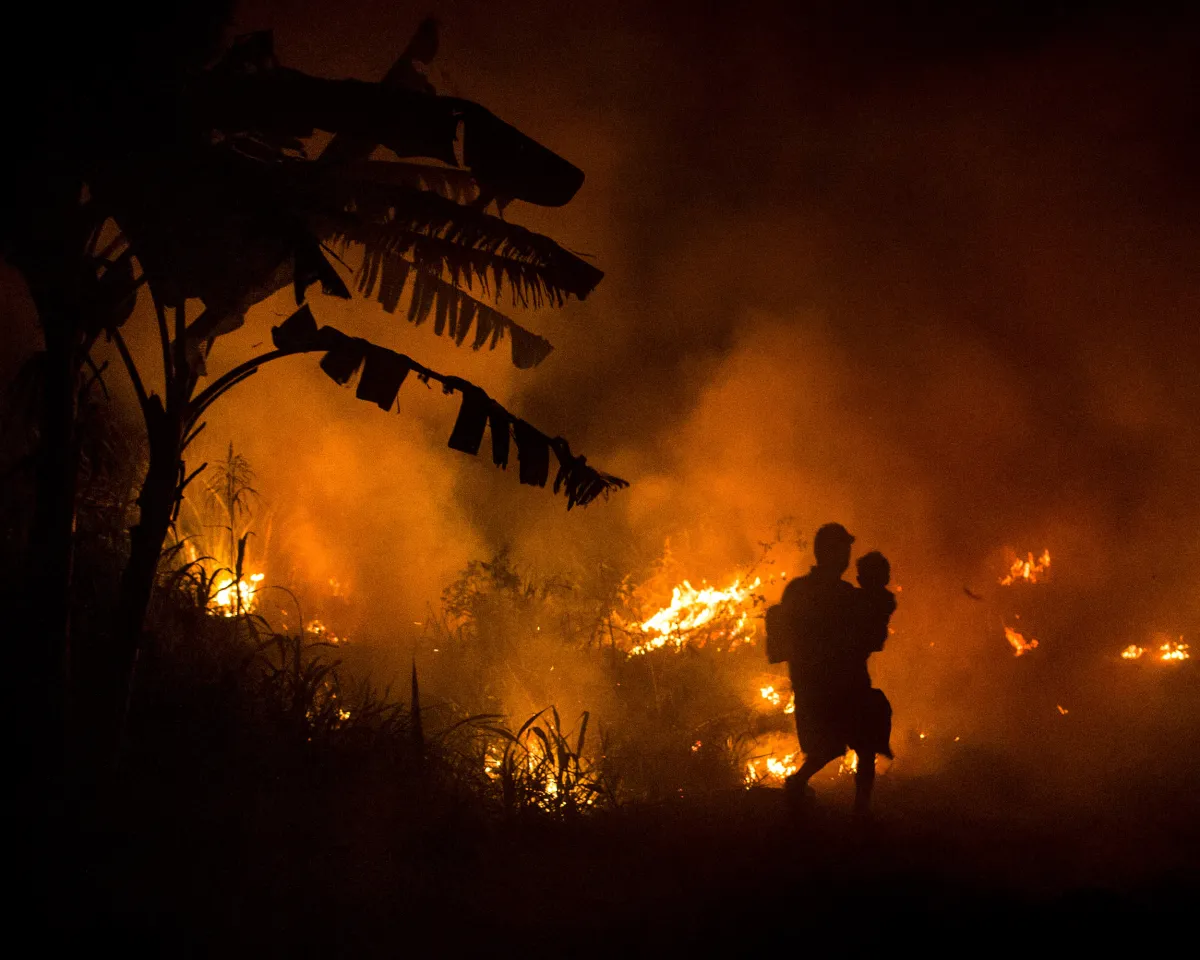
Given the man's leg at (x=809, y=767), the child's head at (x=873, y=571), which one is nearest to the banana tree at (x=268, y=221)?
the child's head at (x=873, y=571)

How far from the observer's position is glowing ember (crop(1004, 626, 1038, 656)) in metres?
9.57

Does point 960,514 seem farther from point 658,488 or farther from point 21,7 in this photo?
point 21,7

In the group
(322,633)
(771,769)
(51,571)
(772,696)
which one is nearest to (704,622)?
(772,696)

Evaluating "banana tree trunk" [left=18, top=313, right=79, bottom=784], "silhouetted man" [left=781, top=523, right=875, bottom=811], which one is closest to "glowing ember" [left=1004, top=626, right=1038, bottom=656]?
"silhouetted man" [left=781, top=523, right=875, bottom=811]

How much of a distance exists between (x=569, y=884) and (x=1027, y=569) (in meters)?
7.85

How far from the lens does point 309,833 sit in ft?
15.1

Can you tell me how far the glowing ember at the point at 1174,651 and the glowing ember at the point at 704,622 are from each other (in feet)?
16.3

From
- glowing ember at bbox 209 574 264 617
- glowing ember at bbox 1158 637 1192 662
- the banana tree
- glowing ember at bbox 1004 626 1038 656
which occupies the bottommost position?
glowing ember at bbox 1158 637 1192 662

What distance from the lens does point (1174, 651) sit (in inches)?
383

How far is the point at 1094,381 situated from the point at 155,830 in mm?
11962

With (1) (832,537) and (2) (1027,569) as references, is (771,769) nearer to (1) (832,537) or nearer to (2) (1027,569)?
(1) (832,537)

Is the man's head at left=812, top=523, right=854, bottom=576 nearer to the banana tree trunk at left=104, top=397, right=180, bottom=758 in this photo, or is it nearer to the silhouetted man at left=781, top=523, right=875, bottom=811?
the silhouetted man at left=781, top=523, right=875, bottom=811

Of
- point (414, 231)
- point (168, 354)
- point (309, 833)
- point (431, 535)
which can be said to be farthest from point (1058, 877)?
point (431, 535)

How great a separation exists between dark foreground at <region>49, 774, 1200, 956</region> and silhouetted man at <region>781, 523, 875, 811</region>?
42 cm
